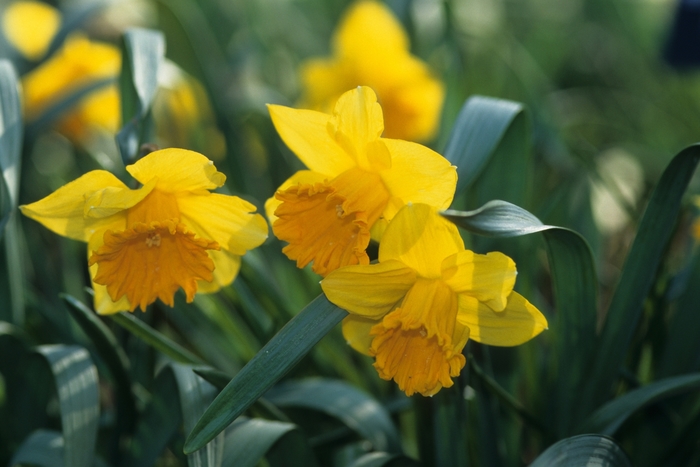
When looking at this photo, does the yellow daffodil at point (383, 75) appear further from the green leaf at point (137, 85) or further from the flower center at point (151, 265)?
the flower center at point (151, 265)

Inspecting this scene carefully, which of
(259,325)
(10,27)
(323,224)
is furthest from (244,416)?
(10,27)

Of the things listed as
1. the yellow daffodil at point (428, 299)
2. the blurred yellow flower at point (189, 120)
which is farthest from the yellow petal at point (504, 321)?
the blurred yellow flower at point (189, 120)

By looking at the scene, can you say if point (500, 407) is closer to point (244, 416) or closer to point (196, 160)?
point (244, 416)

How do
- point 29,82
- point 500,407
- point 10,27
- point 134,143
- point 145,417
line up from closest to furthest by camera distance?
point 134,143 < point 145,417 < point 500,407 < point 29,82 < point 10,27

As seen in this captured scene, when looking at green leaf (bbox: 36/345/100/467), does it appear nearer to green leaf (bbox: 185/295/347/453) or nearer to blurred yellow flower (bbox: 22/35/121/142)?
green leaf (bbox: 185/295/347/453)

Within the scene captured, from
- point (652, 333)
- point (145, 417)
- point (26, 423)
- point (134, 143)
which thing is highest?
point (134, 143)

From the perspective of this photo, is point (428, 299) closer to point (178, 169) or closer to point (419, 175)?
point (419, 175)

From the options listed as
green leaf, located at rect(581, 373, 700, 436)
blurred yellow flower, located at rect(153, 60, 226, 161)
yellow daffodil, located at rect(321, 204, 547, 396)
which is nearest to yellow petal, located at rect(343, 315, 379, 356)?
yellow daffodil, located at rect(321, 204, 547, 396)

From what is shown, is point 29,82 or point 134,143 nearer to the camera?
point 134,143
